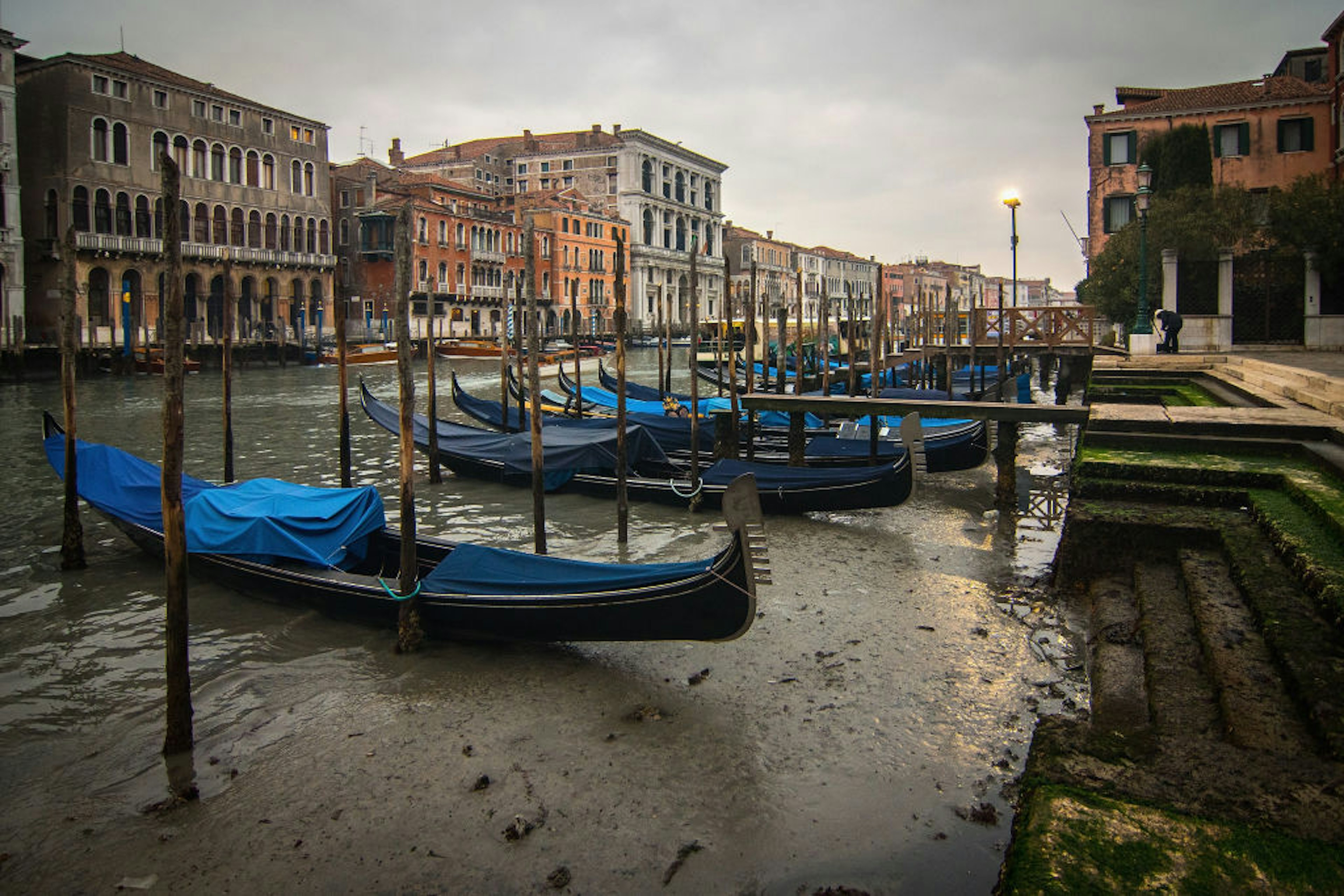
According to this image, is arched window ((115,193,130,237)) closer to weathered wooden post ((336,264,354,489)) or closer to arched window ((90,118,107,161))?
arched window ((90,118,107,161))

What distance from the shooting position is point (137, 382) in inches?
934

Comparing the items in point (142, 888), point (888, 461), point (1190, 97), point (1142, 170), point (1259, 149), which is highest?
point (1190, 97)

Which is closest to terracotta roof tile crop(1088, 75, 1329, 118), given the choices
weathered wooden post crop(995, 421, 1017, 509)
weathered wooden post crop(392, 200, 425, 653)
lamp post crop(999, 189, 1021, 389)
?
lamp post crop(999, 189, 1021, 389)

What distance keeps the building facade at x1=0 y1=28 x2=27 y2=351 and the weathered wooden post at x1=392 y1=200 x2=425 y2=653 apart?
2414 cm

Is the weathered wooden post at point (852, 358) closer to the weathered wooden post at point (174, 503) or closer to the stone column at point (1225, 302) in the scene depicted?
the stone column at point (1225, 302)

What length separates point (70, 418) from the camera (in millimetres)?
6551

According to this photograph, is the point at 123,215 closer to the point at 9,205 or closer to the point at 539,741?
the point at 9,205

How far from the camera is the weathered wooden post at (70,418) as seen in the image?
6605 millimetres

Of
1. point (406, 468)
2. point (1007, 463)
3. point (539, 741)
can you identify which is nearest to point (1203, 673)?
point (539, 741)

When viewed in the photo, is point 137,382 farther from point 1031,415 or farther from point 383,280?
point 1031,415

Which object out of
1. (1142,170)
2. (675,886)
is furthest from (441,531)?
(1142,170)

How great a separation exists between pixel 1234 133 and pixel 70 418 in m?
24.2

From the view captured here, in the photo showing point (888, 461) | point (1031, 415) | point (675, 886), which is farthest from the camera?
point (888, 461)

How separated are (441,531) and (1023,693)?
215 inches
